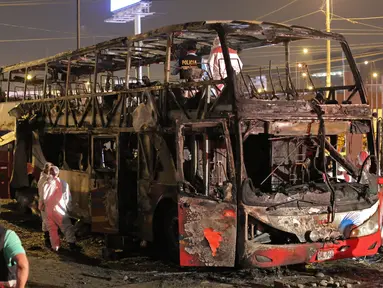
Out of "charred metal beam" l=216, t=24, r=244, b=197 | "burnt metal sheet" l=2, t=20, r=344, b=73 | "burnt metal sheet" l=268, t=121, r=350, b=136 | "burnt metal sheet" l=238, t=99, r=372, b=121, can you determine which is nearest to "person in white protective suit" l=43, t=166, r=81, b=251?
"burnt metal sheet" l=2, t=20, r=344, b=73

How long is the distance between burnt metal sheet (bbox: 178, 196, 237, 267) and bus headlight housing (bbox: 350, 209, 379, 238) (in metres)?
1.90

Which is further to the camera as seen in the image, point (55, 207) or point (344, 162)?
point (55, 207)

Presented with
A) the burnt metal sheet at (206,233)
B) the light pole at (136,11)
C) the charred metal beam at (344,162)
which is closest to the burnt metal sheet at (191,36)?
the charred metal beam at (344,162)

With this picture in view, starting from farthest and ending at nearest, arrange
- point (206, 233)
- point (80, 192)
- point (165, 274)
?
point (80, 192) → point (165, 274) → point (206, 233)

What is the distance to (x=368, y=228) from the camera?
290 inches

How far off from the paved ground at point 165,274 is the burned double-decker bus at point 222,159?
0.31 m

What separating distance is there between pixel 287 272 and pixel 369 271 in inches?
47.4

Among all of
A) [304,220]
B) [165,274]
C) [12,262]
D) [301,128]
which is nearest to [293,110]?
[301,128]

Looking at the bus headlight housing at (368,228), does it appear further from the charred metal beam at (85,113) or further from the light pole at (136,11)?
the light pole at (136,11)

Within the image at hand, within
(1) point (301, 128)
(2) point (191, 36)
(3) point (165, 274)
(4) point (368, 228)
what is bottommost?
(3) point (165, 274)

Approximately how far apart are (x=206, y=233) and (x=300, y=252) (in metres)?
1.30

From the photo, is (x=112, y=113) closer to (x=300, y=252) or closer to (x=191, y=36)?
(x=191, y=36)

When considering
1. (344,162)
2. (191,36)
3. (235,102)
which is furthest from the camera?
(191,36)

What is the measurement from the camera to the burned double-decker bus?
661 cm
